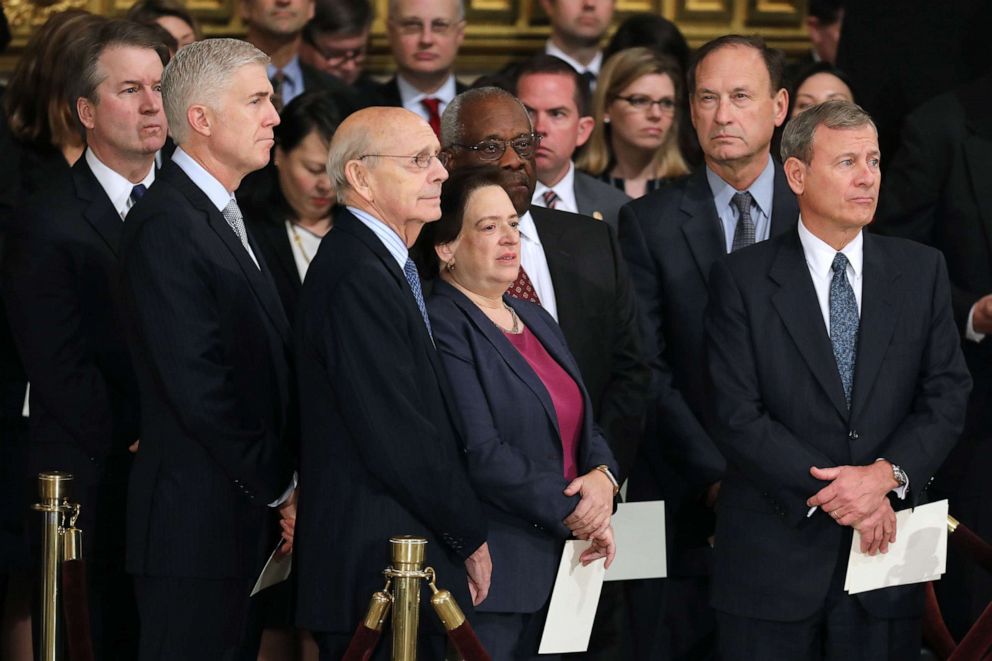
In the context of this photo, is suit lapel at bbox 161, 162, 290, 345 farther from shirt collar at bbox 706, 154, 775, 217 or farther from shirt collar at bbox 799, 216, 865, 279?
shirt collar at bbox 706, 154, 775, 217

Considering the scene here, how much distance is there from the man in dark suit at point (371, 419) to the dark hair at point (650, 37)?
3049 mm

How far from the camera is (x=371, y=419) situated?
3648 millimetres

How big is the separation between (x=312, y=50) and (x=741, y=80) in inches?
105

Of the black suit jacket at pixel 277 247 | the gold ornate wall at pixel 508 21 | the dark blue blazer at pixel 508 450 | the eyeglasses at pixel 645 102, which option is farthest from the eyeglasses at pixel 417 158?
the gold ornate wall at pixel 508 21

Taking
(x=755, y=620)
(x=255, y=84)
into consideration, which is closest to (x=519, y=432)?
(x=755, y=620)

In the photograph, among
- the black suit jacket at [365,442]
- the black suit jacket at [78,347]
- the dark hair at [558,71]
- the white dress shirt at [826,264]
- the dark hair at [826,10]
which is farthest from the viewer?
the dark hair at [826,10]

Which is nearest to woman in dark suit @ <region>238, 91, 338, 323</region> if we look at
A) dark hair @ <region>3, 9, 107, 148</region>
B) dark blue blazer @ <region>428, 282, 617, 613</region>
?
dark hair @ <region>3, 9, 107, 148</region>

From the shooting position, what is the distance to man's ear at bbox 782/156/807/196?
4.41m

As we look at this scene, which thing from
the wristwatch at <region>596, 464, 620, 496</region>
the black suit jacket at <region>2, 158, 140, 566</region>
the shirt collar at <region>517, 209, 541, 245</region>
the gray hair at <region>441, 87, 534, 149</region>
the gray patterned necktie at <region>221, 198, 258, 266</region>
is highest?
the gray hair at <region>441, 87, 534, 149</region>

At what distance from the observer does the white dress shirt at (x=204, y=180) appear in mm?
4078

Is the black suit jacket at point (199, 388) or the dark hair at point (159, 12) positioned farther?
the dark hair at point (159, 12)

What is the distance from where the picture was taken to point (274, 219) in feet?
19.1

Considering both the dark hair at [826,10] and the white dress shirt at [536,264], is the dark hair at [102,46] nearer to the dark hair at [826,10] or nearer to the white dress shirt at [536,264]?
the white dress shirt at [536,264]

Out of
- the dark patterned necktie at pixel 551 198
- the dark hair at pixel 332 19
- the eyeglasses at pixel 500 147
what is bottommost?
the dark patterned necktie at pixel 551 198
